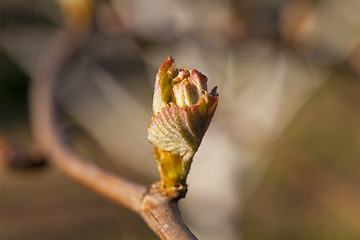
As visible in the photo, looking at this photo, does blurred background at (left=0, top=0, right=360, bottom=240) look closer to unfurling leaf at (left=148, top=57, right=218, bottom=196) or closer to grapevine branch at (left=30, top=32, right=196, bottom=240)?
grapevine branch at (left=30, top=32, right=196, bottom=240)

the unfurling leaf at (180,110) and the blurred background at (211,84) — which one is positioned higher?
the blurred background at (211,84)

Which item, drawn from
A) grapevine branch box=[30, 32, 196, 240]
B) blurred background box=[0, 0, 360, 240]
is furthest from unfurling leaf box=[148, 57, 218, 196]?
blurred background box=[0, 0, 360, 240]

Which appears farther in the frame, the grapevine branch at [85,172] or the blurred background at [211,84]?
the blurred background at [211,84]

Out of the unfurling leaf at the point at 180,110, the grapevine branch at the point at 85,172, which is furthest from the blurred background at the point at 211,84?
the unfurling leaf at the point at 180,110

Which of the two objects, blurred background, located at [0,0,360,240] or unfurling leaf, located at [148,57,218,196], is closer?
unfurling leaf, located at [148,57,218,196]

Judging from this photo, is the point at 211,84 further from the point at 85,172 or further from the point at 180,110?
the point at 180,110

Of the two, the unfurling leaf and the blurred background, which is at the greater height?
the blurred background

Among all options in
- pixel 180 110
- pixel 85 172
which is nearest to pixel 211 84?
pixel 85 172

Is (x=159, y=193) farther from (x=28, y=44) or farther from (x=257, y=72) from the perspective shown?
(x=28, y=44)

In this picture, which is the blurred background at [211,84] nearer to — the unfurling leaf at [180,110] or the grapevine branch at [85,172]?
the grapevine branch at [85,172]
